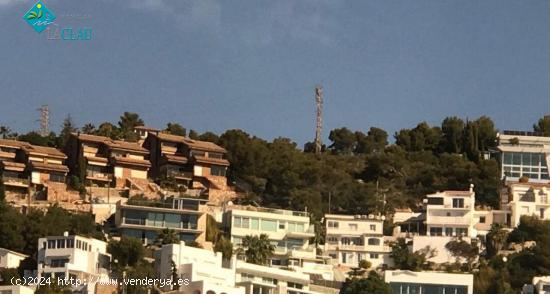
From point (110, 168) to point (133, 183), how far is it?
222 centimetres

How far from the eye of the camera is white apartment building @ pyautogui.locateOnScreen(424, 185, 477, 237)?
98.1 metres

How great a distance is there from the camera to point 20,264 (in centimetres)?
8400

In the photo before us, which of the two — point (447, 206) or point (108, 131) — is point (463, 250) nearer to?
→ point (447, 206)

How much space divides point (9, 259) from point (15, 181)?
1475 centimetres

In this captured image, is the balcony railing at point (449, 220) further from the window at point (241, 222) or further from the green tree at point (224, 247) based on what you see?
the green tree at point (224, 247)

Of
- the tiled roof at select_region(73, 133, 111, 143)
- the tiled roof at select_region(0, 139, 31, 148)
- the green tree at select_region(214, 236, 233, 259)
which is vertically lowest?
the green tree at select_region(214, 236, 233, 259)

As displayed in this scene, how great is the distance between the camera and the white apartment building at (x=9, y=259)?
83.2 metres

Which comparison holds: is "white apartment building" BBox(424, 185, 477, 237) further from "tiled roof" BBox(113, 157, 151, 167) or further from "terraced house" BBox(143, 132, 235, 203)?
"tiled roof" BBox(113, 157, 151, 167)

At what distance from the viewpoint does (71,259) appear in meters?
81.9

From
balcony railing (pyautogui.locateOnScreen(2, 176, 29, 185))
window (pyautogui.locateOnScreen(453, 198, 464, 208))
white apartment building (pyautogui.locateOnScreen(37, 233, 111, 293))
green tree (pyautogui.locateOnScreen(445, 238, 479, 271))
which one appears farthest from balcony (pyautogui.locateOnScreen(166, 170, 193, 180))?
white apartment building (pyautogui.locateOnScreen(37, 233, 111, 293))

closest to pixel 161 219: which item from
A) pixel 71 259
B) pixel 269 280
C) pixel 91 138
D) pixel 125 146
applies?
pixel 269 280

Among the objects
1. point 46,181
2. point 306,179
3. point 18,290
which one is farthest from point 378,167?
point 18,290

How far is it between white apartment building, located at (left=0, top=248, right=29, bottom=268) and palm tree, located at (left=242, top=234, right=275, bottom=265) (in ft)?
42.4

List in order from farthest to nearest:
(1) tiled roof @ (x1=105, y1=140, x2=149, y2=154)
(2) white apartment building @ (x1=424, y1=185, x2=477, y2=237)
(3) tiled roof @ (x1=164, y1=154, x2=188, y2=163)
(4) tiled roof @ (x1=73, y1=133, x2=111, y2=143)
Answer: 1. (3) tiled roof @ (x1=164, y1=154, x2=188, y2=163)
2. (4) tiled roof @ (x1=73, y1=133, x2=111, y2=143)
3. (1) tiled roof @ (x1=105, y1=140, x2=149, y2=154)
4. (2) white apartment building @ (x1=424, y1=185, x2=477, y2=237)
